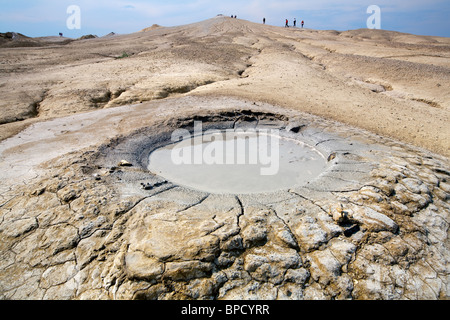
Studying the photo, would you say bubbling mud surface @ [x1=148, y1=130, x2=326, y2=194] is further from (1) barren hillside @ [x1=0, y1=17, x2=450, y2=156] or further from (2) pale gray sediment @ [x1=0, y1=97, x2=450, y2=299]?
(1) barren hillside @ [x1=0, y1=17, x2=450, y2=156]

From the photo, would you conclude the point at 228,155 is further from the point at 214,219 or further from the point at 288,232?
the point at 288,232

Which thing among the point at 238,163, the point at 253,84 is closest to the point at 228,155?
the point at 238,163

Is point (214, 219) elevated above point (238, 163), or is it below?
below

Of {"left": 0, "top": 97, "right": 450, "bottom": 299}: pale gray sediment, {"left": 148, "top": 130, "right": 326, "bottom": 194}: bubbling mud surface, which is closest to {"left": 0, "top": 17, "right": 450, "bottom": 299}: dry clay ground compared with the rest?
{"left": 0, "top": 97, "right": 450, "bottom": 299}: pale gray sediment

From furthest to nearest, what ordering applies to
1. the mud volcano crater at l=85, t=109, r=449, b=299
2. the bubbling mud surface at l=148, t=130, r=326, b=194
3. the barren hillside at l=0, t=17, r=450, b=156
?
1. the barren hillside at l=0, t=17, r=450, b=156
2. the bubbling mud surface at l=148, t=130, r=326, b=194
3. the mud volcano crater at l=85, t=109, r=449, b=299

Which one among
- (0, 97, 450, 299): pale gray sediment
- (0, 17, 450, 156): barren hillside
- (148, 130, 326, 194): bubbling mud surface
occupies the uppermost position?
(0, 17, 450, 156): barren hillside

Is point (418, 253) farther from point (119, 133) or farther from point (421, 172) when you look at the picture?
point (119, 133)

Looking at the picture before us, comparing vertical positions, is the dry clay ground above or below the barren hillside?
below
